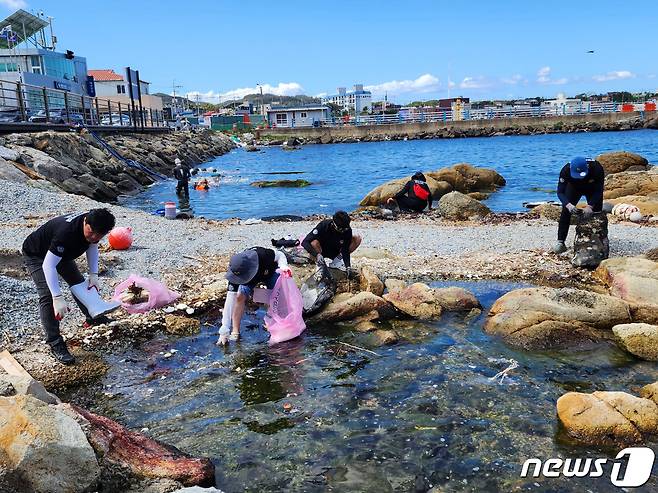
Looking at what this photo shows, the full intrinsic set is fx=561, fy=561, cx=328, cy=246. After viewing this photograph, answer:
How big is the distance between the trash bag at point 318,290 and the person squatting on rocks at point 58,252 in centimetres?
293

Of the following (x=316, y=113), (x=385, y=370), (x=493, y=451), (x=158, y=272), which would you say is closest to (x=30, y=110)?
(x=158, y=272)

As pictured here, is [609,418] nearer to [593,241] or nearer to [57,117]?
[593,241]

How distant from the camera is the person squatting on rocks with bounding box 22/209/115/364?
579 cm

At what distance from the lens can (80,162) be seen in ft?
73.8

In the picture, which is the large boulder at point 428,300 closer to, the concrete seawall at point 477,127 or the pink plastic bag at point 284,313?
the pink plastic bag at point 284,313

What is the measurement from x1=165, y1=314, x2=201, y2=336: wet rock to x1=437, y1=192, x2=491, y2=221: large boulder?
33.7ft

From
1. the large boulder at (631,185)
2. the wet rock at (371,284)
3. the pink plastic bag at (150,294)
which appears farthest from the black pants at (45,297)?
the large boulder at (631,185)

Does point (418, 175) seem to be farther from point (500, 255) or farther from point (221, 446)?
point (221, 446)

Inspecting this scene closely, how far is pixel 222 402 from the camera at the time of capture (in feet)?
19.0

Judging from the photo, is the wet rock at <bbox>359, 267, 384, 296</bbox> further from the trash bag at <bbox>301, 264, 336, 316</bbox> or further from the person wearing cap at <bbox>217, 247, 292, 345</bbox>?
the person wearing cap at <bbox>217, 247, 292, 345</bbox>

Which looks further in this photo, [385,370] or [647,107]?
[647,107]

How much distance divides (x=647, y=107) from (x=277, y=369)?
9109 centimetres

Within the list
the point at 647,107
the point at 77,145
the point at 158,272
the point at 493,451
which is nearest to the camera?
the point at 493,451

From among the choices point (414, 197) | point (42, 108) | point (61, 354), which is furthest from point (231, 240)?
point (42, 108)
